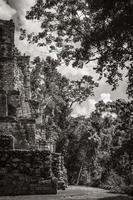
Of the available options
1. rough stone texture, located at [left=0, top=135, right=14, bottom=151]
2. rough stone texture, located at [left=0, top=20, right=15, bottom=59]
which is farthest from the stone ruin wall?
rough stone texture, located at [left=0, top=20, right=15, bottom=59]

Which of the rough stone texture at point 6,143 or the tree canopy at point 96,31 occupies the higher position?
the tree canopy at point 96,31

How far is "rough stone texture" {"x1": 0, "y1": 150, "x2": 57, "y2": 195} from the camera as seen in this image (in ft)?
31.6

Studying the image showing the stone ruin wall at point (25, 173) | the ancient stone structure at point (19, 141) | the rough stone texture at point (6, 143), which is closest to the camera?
the stone ruin wall at point (25, 173)

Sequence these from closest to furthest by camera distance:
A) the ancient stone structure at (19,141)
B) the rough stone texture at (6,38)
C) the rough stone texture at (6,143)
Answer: the ancient stone structure at (19,141) → the rough stone texture at (6,143) → the rough stone texture at (6,38)

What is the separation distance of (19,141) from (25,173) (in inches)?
289

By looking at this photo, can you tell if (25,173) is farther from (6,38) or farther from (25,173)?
(6,38)

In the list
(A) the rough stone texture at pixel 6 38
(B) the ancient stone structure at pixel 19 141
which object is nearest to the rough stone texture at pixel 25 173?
(B) the ancient stone structure at pixel 19 141

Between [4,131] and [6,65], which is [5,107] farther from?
[6,65]

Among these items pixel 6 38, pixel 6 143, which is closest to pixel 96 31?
pixel 6 143

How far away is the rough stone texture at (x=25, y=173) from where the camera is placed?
9641 millimetres

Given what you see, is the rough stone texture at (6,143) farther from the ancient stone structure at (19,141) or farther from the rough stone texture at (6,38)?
the rough stone texture at (6,38)

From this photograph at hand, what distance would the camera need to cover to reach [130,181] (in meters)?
40.5

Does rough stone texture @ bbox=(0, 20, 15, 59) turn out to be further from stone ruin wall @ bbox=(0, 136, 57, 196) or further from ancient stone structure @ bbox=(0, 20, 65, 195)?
stone ruin wall @ bbox=(0, 136, 57, 196)

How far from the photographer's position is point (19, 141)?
17.1 m
